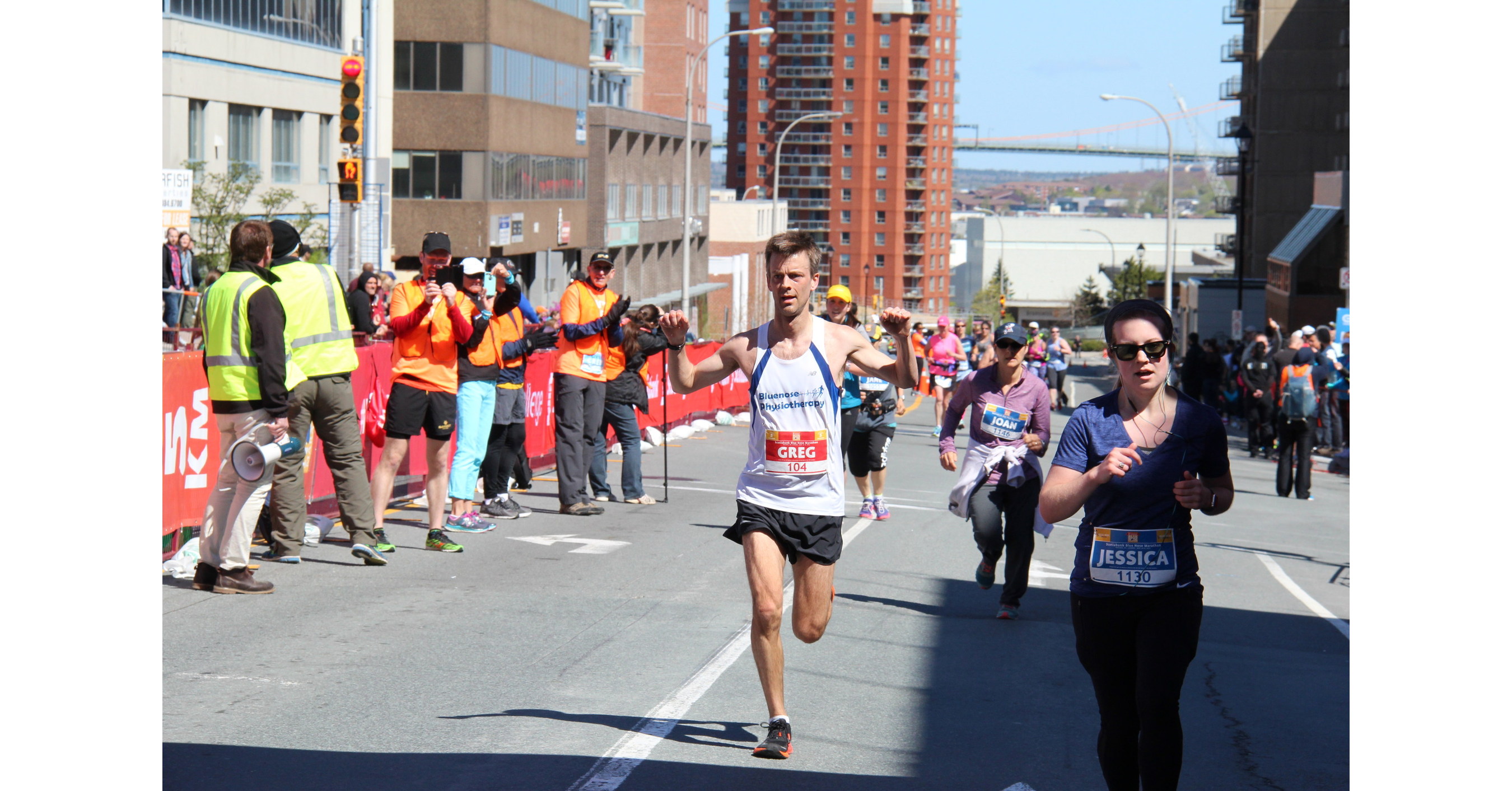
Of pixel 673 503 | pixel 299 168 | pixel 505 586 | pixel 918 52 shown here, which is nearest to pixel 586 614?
pixel 505 586

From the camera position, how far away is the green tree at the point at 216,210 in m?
30.1

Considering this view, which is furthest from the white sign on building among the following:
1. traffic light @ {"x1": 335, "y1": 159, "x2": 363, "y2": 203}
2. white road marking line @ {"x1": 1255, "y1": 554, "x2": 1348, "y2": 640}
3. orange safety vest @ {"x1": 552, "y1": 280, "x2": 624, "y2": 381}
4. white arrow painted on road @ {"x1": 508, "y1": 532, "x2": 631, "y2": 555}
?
white road marking line @ {"x1": 1255, "y1": 554, "x2": 1348, "y2": 640}

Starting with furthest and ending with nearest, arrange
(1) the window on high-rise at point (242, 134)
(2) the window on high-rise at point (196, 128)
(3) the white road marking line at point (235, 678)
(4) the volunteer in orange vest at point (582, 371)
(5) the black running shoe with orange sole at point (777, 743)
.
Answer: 1. (1) the window on high-rise at point (242, 134)
2. (2) the window on high-rise at point (196, 128)
3. (4) the volunteer in orange vest at point (582, 371)
4. (3) the white road marking line at point (235, 678)
5. (5) the black running shoe with orange sole at point (777, 743)

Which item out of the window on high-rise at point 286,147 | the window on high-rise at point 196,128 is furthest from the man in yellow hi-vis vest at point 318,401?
the window on high-rise at point 286,147

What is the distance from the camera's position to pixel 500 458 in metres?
13.0

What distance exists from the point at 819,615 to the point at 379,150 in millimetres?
42024

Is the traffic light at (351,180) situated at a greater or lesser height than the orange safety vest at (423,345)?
greater

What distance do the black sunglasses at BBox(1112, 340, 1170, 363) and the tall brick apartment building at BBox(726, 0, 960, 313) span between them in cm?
16840

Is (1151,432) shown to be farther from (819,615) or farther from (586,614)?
(586,614)

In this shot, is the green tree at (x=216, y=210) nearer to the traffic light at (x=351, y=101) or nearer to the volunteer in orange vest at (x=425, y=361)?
the traffic light at (x=351, y=101)

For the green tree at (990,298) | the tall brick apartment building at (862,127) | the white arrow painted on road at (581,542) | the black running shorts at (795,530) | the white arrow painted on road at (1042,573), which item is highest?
the tall brick apartment building at (862,127)

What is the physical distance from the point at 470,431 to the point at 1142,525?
23.8 ft

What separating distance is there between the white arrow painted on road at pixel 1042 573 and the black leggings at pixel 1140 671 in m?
5.98

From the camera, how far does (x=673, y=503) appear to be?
14766 mm
